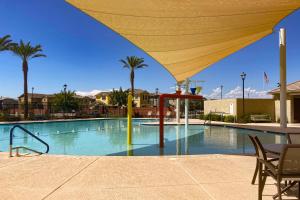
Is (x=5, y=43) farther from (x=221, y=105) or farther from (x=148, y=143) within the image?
(x=148, y=143)

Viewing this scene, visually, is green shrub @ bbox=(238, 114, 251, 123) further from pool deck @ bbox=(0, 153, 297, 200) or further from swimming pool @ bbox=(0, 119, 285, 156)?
pool deck @ bbox=(0, 153, 297, 200)

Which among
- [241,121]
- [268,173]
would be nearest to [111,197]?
[268,173]

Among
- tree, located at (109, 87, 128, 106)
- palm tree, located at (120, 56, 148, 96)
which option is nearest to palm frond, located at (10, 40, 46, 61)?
palm tree, located at (120, 56, 148, 96)

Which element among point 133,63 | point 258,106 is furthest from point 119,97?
point 258,106

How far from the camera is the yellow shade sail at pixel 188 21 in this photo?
21.6 ft

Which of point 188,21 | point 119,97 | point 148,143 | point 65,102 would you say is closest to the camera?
point 188,21

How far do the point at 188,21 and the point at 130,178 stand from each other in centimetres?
478

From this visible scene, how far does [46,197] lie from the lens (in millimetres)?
3840

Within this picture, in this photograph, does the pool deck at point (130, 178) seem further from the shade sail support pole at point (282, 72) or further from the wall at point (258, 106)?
the wall at point (258, 106)

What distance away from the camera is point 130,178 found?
484 cm

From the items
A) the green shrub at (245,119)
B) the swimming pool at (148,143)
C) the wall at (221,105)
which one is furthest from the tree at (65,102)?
the green shrub at (245,119)

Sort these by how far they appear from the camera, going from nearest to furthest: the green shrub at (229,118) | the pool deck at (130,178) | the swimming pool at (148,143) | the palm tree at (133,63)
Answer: the pool deck at (130,178), the swimming pool at (148,143), the green shrub at (229,118), the palm tree at (133,63)

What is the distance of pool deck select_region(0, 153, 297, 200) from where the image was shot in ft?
12.9

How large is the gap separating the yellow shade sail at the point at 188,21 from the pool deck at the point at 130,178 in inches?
140
